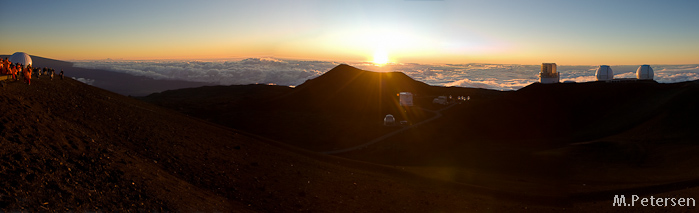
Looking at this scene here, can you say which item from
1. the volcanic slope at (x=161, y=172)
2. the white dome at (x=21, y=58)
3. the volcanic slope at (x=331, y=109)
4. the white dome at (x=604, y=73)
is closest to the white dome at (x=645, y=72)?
the white dome at (x=604, y=73)

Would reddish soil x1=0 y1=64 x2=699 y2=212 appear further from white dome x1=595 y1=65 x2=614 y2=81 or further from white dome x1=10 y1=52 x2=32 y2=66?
white dome x1=595 y1=65 x2=614 y2=81

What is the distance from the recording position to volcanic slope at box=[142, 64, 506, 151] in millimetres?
65062

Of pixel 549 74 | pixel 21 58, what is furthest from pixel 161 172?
pixel 549 74

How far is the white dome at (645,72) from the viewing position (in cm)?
8282

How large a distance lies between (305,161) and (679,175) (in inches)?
1134

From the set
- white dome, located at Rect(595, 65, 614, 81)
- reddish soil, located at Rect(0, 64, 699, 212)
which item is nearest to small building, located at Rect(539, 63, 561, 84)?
white dome, located at Rect(595, 65, 614, 81)

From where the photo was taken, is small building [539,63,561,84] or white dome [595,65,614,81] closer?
white dome [595,65,614,81]

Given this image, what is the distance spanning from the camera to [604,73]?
8500cm

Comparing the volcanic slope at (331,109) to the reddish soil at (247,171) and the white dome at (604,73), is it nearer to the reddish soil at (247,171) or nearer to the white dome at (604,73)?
the reddish soil at (247,171)

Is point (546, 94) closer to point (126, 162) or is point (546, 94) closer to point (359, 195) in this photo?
point (359, 195)

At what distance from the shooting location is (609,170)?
114 ft

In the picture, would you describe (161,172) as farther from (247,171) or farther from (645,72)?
(645,72)

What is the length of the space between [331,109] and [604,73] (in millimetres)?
59881

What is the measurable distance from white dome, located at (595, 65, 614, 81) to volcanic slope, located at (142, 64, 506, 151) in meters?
25.4
